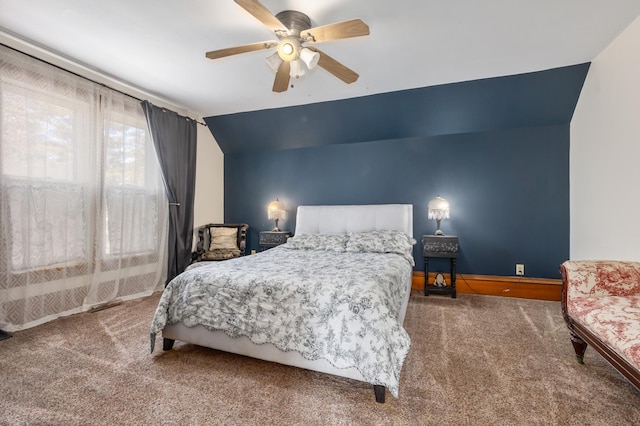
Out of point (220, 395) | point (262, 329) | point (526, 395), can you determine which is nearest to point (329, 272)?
point (262, 329)

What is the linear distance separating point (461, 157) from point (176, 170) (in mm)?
3964

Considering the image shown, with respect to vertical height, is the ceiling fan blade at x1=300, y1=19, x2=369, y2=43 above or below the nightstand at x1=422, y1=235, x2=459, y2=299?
above

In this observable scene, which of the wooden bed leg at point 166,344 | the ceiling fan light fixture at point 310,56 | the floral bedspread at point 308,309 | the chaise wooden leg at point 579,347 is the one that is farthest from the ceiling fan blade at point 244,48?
the chaise wooden leg at point 579,347

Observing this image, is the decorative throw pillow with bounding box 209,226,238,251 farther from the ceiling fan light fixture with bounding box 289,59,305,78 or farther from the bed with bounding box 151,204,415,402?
the ceiling fan light fixture with bounding box 289,59,305,78

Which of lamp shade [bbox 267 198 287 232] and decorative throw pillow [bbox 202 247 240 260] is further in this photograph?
lamp shade [bbox 267 198 287 232]

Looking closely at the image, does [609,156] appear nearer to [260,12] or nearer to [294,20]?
[294,20]

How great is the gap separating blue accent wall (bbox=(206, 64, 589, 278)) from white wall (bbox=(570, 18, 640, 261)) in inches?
10.2

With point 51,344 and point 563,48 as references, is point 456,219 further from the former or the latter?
point 51,344

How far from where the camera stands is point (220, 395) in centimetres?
176

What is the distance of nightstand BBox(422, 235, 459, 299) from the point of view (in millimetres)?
3781

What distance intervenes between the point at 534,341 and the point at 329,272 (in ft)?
5.94

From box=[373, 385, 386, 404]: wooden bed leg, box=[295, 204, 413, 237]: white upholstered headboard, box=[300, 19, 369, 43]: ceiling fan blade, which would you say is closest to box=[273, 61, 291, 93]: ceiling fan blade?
box=[300, 19, 369, 43]: ceiling fan blade

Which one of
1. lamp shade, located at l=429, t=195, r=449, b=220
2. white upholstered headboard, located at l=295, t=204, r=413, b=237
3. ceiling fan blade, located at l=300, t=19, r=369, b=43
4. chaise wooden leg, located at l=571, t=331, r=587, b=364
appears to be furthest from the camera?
white upholstered headboard, located at l=295, t=204, r=413, b=237

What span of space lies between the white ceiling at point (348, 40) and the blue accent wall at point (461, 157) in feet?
1.32
